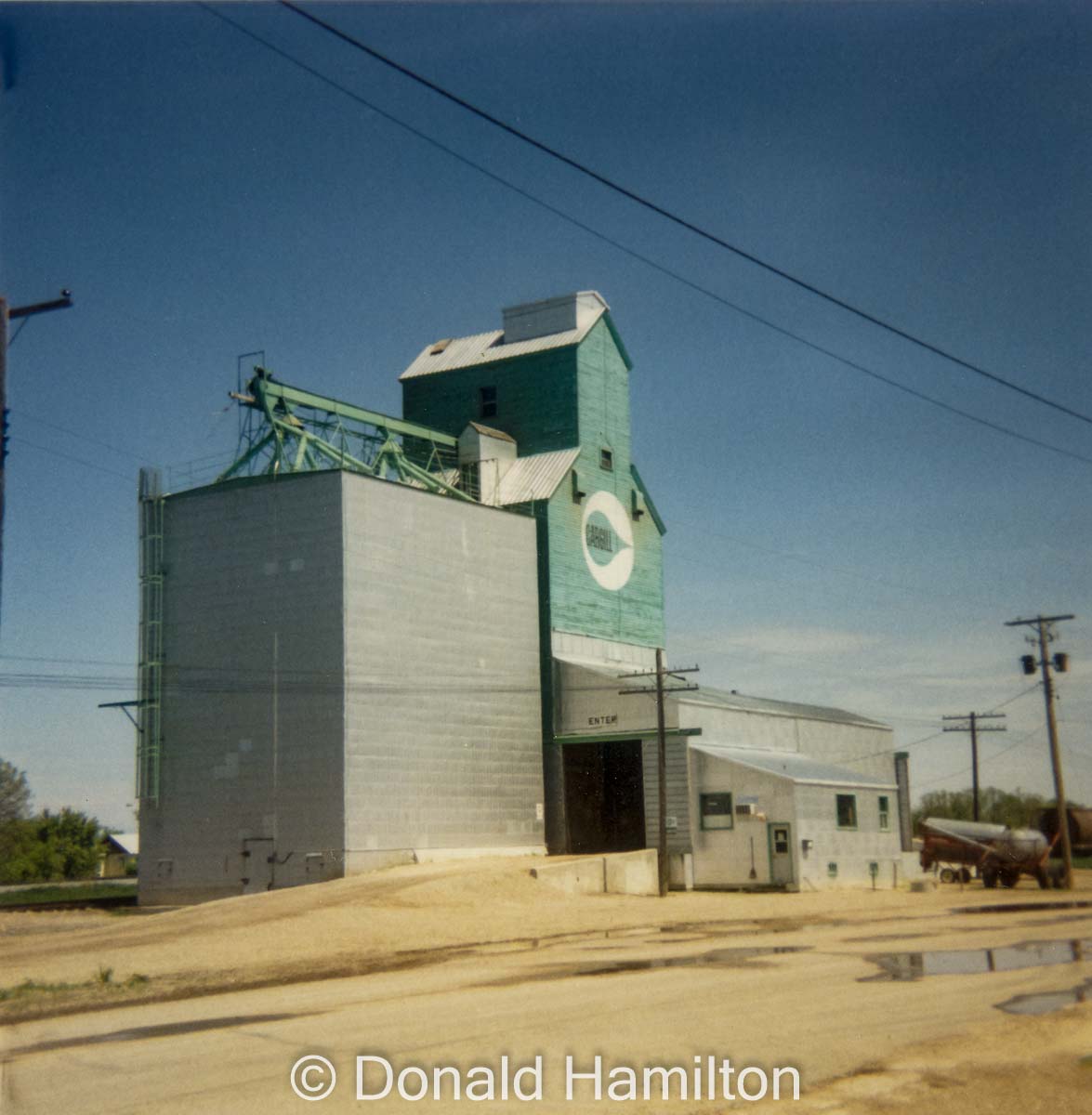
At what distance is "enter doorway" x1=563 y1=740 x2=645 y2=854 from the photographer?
53094mm

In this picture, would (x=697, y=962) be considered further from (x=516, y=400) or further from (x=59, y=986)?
(x=516, y=400)

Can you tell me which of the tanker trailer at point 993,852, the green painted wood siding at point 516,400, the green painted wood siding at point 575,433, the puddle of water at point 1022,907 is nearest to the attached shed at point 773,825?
the tanker trailer at point 993,852

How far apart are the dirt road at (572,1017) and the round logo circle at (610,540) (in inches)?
1060

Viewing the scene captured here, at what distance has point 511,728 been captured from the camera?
49.8 metres

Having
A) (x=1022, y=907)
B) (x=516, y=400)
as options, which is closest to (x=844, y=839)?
(x=1022, y=907)

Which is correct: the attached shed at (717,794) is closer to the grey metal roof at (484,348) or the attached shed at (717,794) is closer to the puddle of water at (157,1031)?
the grey metal roof at (484,348)

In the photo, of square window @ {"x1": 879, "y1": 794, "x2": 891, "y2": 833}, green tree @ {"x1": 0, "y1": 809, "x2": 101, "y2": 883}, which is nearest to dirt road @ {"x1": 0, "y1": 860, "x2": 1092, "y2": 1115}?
square window @ {"x1": 879, "y1": 794, "x2": 891, "y2": 833}

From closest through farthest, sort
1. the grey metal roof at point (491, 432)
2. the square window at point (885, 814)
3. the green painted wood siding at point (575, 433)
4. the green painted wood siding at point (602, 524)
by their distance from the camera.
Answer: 1. the square window at point (885, 814)
2. the green painted wood siding at point (602, 524)
3. the green painted wood siding at point (575, 433)
4. the grey metal roof at point (491, 432)

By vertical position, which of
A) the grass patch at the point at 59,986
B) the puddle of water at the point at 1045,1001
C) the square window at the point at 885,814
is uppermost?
the square window at the point at 885,814

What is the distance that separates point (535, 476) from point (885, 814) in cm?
2022

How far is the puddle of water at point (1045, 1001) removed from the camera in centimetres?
1405

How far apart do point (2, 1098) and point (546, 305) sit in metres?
51.3

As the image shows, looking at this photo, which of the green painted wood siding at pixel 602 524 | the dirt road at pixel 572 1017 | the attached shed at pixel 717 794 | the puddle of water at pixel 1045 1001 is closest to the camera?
the dirt road at pixel 572 1017

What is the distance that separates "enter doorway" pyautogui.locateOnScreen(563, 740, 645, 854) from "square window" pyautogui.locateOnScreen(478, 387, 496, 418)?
1572 cm
